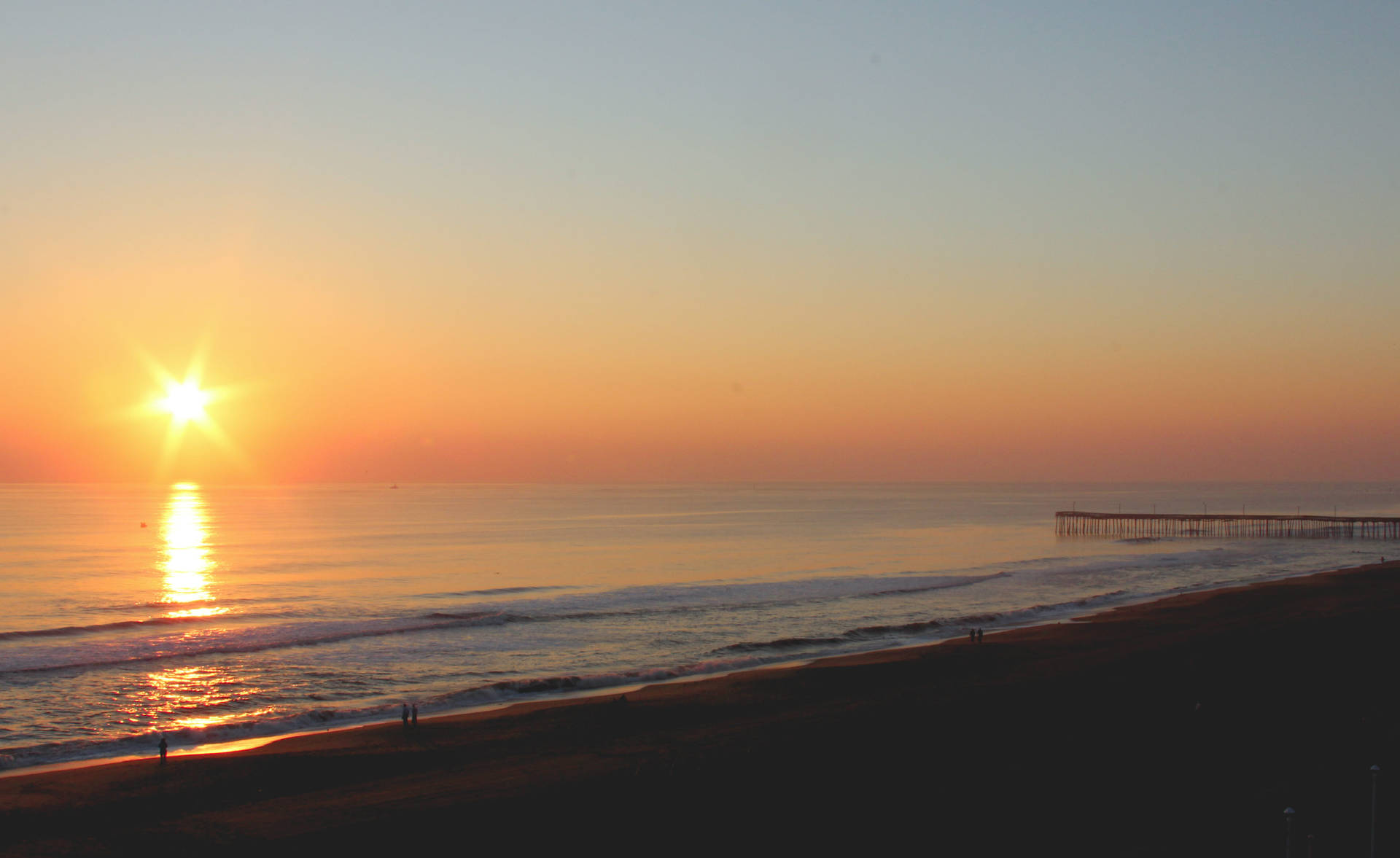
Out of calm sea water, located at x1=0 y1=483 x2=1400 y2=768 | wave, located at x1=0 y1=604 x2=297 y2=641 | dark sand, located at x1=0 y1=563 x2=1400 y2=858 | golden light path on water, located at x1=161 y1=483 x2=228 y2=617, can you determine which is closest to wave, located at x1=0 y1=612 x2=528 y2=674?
calm sea water, located at x1=0 y1=483 x2=1400 y2=768

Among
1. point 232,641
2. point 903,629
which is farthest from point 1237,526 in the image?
point 232,641

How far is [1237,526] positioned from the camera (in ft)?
336

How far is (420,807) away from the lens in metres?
13.3

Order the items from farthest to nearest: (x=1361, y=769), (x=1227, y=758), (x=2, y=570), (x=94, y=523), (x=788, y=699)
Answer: (x=94, y=523), (x=2, y=570), (x=788, y=699), (x=1227, y=758), (x=1361, y=769)

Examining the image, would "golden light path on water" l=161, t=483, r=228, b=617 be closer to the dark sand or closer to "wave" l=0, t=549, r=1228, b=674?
"wave" l=0, t=549, r=1228, b=674

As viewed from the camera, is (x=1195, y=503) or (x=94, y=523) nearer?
(x=94, y=523)

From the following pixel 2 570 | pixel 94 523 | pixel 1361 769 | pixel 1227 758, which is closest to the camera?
pixel 1361 769

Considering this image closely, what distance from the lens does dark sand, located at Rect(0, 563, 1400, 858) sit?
11.7 m

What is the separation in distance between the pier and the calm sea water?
566 cm

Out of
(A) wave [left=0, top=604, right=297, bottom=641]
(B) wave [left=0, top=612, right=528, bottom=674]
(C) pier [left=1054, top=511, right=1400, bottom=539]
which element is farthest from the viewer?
(C) pier [left=1054, top=511, right=1400, bottom=539]

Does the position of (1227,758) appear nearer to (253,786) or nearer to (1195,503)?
(253,786)

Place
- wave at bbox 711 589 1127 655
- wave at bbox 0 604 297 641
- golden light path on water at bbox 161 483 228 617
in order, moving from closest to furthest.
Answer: wave at bbox 711 589 1127 655
wave at bbox 0 604 297 641
golden light path on water at bbox 161 483 228 617

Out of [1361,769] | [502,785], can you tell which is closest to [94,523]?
[502,785]

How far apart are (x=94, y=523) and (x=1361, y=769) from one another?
129 m
